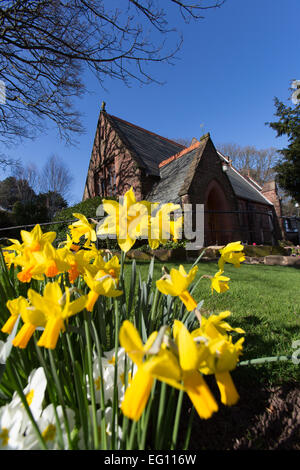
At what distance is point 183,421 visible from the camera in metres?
0.93

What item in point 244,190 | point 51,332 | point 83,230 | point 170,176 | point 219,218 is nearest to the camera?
point 51,332

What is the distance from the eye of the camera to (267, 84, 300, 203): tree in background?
13.2 m

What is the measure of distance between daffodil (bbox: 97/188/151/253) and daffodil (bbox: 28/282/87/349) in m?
0.25

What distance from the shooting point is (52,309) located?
51 centimetres

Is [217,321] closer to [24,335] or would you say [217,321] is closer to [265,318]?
[24,335]

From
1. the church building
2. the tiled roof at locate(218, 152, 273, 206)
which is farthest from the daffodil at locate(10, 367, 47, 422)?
the tiled roof at locate(218, 152, 273, 206)

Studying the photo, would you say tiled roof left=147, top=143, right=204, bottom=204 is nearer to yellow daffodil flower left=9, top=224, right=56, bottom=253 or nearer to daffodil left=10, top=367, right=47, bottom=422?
yellow daffodil flower left=9, top=224, right=56, bottom=253

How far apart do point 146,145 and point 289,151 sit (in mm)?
8893

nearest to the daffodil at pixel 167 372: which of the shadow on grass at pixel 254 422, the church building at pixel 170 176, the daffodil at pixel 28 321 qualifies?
the daffodil at pixel 28 321

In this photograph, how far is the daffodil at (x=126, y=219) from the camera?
71 cm

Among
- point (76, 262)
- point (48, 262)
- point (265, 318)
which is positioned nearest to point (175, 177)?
point (265, 318)

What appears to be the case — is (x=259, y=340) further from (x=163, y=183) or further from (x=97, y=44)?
(x=163, y=183)

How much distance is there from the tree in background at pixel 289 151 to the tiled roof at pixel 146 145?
6.85m

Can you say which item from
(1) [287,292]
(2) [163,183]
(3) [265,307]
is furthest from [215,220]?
(3) [265,307]
